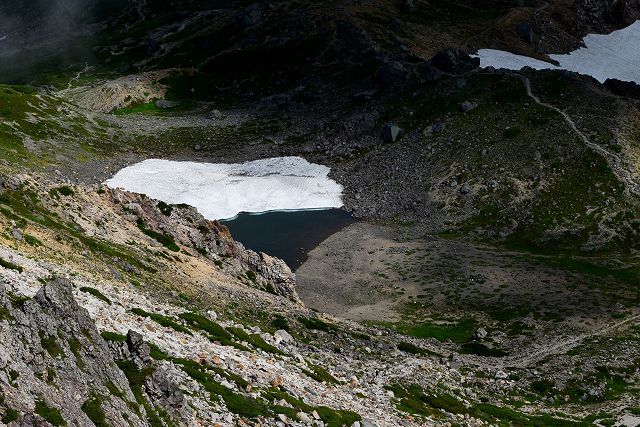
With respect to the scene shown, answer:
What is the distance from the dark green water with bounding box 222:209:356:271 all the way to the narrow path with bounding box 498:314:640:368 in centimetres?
3925

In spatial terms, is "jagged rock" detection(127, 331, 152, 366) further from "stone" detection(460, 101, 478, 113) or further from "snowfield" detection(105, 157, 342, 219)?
"stone" detection(460, 101, 478, 113)

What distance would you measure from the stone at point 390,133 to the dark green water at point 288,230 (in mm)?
29329

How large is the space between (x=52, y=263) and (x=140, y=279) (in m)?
8.36

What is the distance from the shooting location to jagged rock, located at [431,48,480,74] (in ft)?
529

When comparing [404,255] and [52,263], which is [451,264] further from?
[52,263]

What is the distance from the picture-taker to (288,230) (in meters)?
112

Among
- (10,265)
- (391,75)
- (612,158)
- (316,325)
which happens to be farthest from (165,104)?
(10,265)

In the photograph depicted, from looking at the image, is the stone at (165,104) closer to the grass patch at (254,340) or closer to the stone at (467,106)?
the stone at (467,106)

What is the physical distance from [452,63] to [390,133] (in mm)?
33207

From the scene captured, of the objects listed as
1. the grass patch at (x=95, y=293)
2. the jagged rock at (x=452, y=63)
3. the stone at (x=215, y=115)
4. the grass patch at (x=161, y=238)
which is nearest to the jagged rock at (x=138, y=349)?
the grass patch at (x=95, y=293)

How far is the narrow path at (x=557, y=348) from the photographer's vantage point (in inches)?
2640

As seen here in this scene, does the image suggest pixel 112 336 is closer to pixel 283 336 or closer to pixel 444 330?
pixel 283 336

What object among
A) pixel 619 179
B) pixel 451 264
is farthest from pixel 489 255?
pixel 619 179

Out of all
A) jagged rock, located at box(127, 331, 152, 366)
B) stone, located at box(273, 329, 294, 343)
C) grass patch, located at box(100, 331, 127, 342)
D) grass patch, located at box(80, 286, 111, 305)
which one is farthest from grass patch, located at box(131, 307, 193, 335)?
stone, located at box(273, 329, 294, 343)
